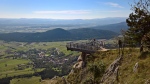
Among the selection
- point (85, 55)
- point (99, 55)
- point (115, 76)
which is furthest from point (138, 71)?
point (85, 55)

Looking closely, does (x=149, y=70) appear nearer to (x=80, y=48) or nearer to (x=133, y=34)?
(x=133, y=34)

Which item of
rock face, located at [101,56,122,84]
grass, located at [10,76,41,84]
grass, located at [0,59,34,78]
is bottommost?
grass, located at [0,59,34,78]

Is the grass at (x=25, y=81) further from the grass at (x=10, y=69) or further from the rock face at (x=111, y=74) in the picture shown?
the rock face at (x=111, y=74)

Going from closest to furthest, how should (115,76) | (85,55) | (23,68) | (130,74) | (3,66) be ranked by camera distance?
(130,74) → (115,76) → (85,55) → (23,68) → (3,66)

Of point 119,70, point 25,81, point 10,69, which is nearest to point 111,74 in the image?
point 119,70

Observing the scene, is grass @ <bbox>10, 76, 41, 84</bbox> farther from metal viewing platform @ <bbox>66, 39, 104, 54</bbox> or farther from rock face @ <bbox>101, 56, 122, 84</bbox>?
rock face @ <bbox>101, 56, 122, 84</bbox>

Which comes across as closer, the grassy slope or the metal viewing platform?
the metal viewing platform

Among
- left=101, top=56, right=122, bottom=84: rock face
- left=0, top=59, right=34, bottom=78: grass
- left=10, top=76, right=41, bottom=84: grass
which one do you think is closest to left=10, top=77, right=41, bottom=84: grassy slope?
left=10, top=76, right=41, bottom=84: grass

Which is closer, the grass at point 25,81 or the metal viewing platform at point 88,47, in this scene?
the metal viewing platform at point 88,47

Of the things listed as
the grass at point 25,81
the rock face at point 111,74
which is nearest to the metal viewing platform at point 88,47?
the rock face at point 111,74
